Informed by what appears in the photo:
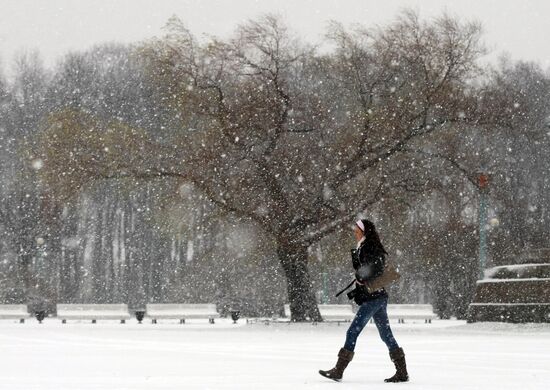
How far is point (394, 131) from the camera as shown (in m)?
33.0

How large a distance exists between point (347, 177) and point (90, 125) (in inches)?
314

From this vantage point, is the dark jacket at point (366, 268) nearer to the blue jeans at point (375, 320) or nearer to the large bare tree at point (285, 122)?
the blue jeans at point (375, 320)

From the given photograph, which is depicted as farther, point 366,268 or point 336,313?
point 336,313

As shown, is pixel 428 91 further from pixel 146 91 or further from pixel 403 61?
pixel 146 91

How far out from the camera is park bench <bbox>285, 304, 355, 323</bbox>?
3850 centimetres

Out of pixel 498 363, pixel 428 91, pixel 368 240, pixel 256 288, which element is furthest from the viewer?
pixel 256 288

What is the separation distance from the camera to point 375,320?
39.3ft

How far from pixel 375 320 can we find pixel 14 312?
30013 mm

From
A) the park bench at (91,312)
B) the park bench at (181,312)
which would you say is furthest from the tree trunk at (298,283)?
the park bench at (91,312)

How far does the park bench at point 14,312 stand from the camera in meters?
39.5

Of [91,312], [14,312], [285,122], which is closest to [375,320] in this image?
[285,122]

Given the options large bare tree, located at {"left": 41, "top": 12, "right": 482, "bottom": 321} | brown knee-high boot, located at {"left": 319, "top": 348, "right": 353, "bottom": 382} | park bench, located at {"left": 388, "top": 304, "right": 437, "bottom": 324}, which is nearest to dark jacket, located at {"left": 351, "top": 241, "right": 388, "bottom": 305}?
brown knee-high boot, located at {"left": 319, "top": 348, "right": 353, "bottom": 382}

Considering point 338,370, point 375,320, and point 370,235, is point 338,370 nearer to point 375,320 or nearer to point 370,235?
point 375,320

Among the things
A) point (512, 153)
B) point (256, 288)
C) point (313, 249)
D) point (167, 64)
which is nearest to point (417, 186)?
point (313, 249)
